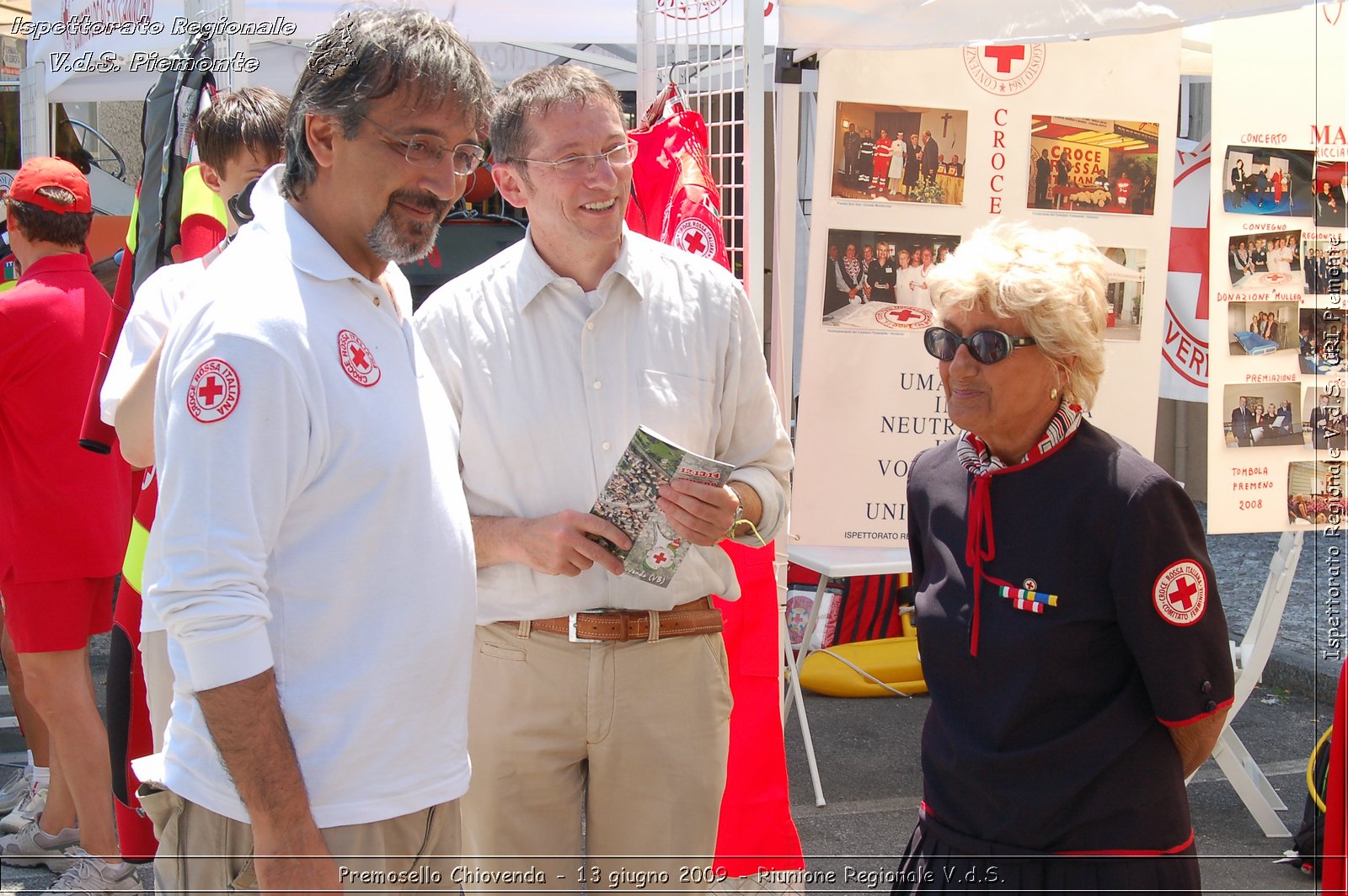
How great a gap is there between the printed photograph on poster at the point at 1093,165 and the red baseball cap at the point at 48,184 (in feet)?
10.7

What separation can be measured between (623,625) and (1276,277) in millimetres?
2843

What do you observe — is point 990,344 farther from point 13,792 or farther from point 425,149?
point 13,792

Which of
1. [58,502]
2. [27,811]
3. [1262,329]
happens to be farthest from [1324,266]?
[27,811]

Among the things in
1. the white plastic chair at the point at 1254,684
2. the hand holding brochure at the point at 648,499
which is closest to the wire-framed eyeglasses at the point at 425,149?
the hand holding brochure at the point at 648,499

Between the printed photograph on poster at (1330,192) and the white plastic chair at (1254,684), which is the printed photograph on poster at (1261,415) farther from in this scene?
the printed photograph on poster at (1330,192)

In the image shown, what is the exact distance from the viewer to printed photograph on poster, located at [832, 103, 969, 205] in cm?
376

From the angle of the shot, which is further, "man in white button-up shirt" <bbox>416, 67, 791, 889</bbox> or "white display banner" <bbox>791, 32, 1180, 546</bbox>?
"white display banner" <bbox>791, 32, 1180, 546</bbox>

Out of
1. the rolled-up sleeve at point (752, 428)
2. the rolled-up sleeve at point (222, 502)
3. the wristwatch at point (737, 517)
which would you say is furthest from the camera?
the rolled-up sleeve at point (752, 428)

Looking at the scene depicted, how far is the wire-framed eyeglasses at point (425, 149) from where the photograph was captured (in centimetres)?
169

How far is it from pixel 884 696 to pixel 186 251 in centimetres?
386

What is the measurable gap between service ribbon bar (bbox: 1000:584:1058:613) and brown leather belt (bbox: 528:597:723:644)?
2.14 feet

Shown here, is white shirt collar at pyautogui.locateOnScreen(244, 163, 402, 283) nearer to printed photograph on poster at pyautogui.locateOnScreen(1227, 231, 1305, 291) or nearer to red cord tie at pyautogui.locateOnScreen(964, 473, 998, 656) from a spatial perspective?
red cord tie at pyautogui.locateOnScreen(964, 473, 998, 656)

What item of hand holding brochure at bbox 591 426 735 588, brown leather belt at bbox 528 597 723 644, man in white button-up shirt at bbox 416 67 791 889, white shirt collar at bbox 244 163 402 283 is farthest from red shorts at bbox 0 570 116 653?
white shirt collar at bbox 244 163 402 283

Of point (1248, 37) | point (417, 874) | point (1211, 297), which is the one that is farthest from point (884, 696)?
point (417, 874)
